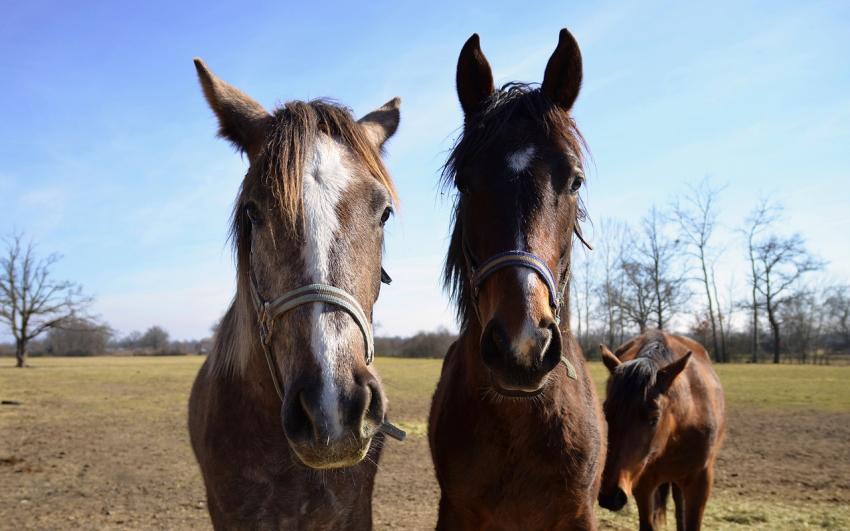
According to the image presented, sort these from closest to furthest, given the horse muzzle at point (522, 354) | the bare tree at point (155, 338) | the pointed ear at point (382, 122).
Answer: the horse muzzle at point (522, 354)
the pointed ear at point (382, 122)
the bare tree at point (155, 338)

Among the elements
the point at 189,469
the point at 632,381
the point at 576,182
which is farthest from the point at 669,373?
the point at 189,469

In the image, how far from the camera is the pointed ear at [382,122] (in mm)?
3111

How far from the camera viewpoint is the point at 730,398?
792 inches

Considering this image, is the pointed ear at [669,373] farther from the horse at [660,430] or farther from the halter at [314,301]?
the halter at [314,301]

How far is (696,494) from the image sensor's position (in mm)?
5883

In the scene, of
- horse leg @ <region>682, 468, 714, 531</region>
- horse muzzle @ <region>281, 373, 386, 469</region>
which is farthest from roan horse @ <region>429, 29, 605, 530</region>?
horse leg @ <region>682, 468, 714, 531</region>

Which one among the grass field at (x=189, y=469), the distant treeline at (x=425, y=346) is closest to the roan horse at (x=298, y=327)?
the grass field at (x=189, y=469)

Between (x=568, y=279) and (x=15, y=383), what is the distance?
32821mm

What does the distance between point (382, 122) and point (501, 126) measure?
84 centimetres

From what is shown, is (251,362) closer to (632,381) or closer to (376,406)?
(376,406)

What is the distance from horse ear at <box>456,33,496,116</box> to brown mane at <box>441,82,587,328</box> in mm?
97

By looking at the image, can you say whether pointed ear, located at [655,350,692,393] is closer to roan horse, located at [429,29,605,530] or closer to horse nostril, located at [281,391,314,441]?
roan horse, located at [429,29,605,530]

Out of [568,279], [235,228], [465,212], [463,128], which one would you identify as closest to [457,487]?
[568,279]

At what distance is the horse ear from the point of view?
3180mm
